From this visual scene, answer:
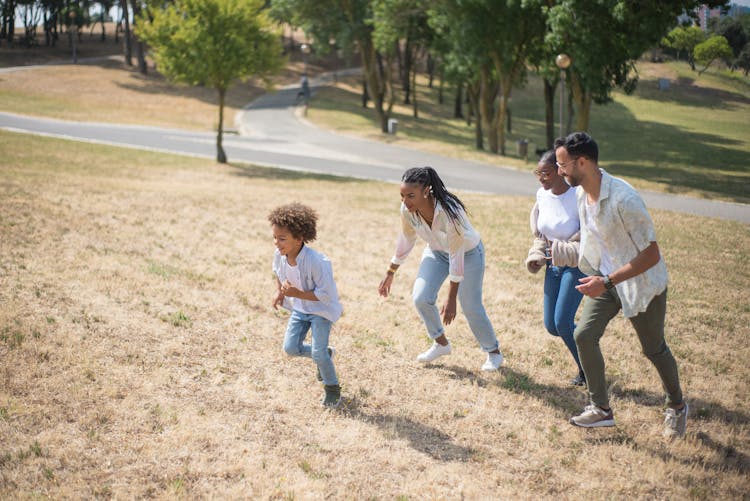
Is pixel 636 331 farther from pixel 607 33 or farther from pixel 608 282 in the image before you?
pixel 607 33

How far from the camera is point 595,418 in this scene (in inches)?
200

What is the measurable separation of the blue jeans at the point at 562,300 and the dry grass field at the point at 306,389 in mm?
692

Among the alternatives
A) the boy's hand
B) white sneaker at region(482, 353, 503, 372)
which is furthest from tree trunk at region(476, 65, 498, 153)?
the boy's hand

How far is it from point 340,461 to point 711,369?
13.8ft

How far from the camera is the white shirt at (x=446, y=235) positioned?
5.39 metres

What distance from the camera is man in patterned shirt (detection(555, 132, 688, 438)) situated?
438 cm

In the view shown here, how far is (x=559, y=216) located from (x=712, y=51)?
9.80 m

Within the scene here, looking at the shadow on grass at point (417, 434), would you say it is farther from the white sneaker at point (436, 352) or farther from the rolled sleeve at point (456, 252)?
the rolled sleeve at point (456, 252)

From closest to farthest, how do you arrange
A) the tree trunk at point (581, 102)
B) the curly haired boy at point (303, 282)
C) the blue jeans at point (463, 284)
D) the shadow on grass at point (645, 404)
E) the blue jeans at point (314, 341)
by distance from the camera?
the shadow on grass at point (645, 404) < the curly haired boy at point (303, 282) < the blue jeans at point (314, 341) < the blue jeans at point (463, 284) < the tree trunk at point (581, 102)

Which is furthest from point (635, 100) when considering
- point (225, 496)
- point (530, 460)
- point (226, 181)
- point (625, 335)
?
point (225, 496)

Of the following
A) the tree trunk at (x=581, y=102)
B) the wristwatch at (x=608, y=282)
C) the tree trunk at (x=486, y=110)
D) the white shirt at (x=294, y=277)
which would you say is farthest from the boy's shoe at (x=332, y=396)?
the tree trunk at (x=486, y=110)

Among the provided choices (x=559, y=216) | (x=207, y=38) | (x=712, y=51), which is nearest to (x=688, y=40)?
(x=712, y=51)

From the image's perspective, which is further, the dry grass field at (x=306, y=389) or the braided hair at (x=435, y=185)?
the braided hair at (x=435, y=185)

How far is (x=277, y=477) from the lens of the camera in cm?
441
